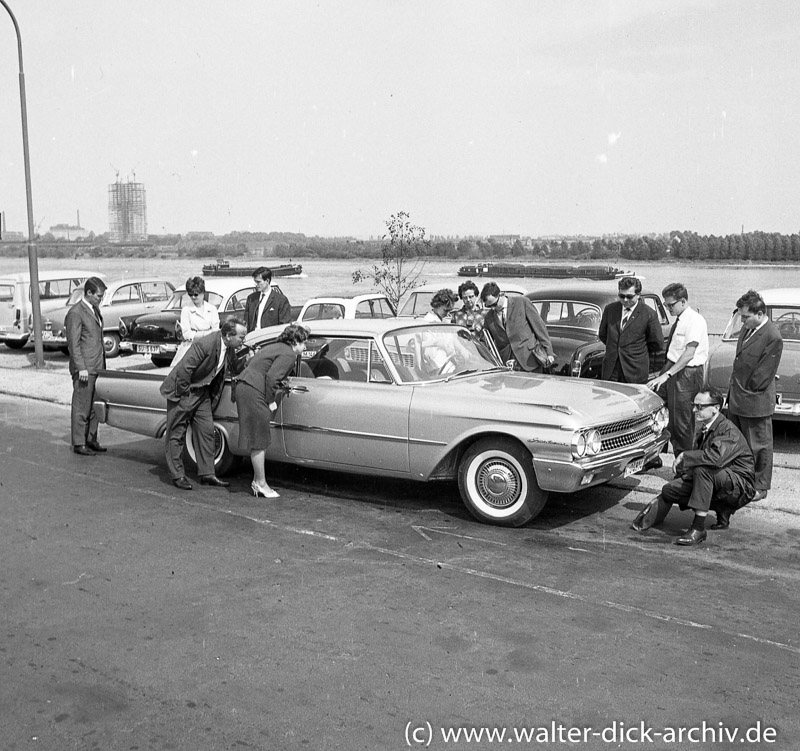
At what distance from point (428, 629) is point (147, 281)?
1819 cm

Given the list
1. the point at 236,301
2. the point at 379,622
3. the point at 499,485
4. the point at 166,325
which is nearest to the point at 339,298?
the point at 236,301

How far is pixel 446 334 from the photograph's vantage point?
8.81 metres

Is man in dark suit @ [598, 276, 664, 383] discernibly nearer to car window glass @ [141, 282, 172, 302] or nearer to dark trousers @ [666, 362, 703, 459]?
dark trousers @ [666, 362, 703, 459]

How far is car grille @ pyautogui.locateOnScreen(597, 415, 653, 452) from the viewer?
7421mm

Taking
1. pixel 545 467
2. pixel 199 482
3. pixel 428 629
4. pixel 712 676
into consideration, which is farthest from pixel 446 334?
pixel 712 676

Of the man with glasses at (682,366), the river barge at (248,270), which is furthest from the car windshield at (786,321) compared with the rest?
the river barge at (248,270)

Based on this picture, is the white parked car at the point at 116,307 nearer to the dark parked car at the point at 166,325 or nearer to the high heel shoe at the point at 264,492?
the dark parked car at the point at 166,325

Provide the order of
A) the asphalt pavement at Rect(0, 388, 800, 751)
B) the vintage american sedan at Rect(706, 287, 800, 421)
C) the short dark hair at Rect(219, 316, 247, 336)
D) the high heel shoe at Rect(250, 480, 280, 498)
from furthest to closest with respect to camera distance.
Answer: the vintage american sedan at Rect(706, 287, 800, 421) → the short dark hair at Rect(219, 316, 247, 336) → the high heel shoe at Rect(250, 480, 280, 498) → the asphalt pavement at Rect(0, 388, 800, 751)

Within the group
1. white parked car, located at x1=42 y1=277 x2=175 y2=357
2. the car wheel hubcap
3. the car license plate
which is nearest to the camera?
the car wheel hubcap

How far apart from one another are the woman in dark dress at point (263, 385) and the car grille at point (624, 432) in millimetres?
2635

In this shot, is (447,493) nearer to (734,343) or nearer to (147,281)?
(734,343)

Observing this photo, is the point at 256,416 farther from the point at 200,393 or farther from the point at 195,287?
the point at 195,287

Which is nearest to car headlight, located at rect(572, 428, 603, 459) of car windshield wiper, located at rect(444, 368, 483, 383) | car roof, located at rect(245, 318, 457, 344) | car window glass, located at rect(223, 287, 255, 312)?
car windshield wiper, located at rect(444, 368, 483, 383)

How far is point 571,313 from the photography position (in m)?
13.6
